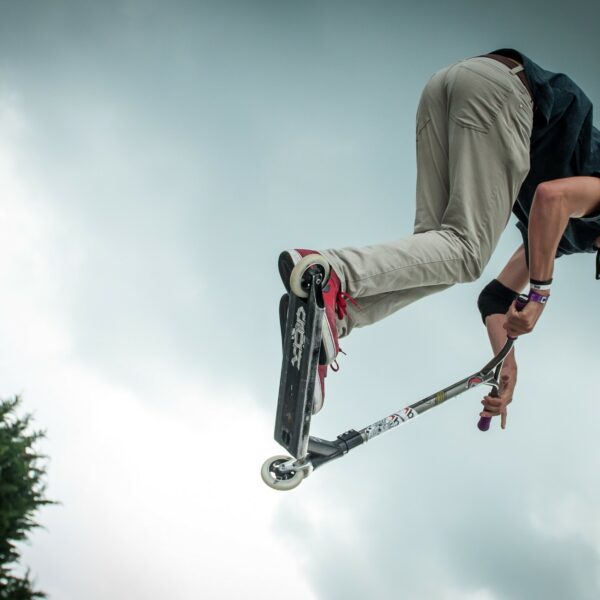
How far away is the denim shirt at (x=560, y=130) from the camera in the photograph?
3.38m

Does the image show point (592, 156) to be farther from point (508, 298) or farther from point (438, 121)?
point (508, 298)

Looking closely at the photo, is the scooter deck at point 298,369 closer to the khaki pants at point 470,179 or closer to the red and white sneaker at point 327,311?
the red and white sneaker at point 327,311

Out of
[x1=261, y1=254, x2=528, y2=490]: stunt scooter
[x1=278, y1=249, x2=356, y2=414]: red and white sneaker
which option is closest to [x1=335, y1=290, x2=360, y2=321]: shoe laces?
[x1=278, y1=249, x2=356, y2=414]: red and white sneaker

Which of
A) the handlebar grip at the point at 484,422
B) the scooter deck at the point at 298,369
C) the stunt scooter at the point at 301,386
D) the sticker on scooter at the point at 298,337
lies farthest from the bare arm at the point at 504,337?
the sticker on scooter at the point at 298,337

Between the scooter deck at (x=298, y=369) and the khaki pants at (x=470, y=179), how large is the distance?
0.98 ft

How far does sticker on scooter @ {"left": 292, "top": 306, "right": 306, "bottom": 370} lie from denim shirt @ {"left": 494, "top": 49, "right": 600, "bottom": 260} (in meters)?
1.65

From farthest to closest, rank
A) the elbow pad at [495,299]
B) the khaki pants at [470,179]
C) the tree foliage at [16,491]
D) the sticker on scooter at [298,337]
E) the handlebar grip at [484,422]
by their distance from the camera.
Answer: the elbow pad at [495,299], the handlebar grip at [484,422], the khaki pants at [470,179], the sticker on scooter at [298,337], the tree foliage at [16,491]

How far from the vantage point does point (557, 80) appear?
3529 mm

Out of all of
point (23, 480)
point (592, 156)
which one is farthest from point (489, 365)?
point (23, 480)

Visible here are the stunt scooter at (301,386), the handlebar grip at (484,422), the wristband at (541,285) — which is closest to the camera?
the stunt scooter at (301,386)

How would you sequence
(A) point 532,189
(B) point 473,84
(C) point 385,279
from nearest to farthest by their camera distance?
(C) point 385,279, (B) point 473,84, (A) point 532,189

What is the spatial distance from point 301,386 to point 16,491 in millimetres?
1169

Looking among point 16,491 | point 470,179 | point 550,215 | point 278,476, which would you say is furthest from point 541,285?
point 16,491

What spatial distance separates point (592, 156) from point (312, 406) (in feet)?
6.38
